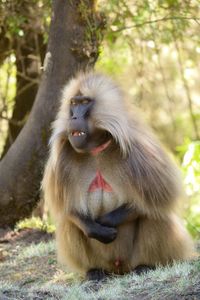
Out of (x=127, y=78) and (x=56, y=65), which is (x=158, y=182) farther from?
(x=127, y=78)

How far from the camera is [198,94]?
15133mm

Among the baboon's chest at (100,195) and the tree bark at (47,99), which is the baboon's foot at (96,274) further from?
the tree bark at (47,99)

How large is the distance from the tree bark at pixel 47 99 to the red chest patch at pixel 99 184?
1.76 m

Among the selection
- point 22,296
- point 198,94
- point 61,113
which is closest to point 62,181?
point 61,113

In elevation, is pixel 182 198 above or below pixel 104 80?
below

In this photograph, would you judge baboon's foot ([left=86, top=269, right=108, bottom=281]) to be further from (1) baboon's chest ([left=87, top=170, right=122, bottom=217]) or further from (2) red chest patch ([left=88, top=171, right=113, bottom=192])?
(2) red chest patch ([left=88, top=171, right=113, bottom=192])

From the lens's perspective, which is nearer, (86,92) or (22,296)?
(22,296)

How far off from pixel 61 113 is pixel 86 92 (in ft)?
0.86

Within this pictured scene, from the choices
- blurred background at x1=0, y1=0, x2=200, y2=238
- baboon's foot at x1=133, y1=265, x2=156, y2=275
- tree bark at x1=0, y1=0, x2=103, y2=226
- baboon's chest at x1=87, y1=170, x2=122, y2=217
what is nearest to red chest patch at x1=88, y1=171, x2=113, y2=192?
baboon's chest at x1=87, y1=170, x2=122, y2=217

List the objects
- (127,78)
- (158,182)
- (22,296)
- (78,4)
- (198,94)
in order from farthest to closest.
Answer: (198,94) → (127,78) → (78,4) → (158,182) → (22,296)

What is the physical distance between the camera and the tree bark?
23.8 ft

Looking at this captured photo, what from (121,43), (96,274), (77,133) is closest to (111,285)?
(96,274)

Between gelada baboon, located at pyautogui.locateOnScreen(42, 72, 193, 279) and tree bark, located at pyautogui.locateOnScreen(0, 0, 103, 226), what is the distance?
4.37 ft

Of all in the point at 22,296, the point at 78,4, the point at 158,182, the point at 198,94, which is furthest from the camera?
the point at 198,94
